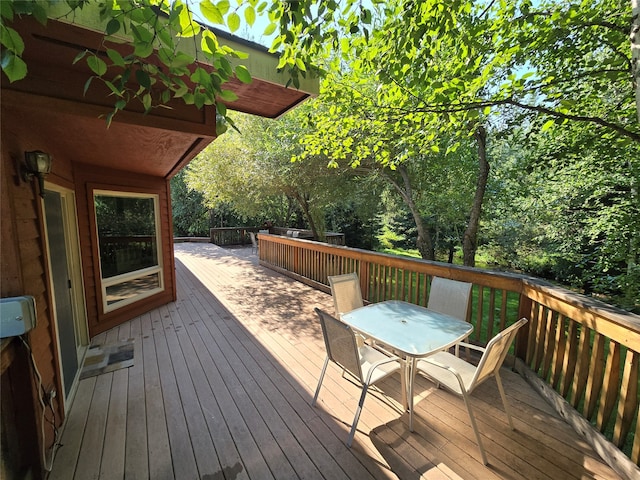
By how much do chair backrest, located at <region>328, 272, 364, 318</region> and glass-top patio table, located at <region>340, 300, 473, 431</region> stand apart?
331 mm

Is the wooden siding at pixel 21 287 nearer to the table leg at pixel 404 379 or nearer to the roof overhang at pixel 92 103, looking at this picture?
the roof overhang at pixel 92 103

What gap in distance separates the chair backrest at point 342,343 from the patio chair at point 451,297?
1.28 metres

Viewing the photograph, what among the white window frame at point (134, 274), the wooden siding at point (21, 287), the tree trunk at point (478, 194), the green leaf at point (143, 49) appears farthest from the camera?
the tree trunk at point (478, 194)

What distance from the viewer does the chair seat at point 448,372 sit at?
6.20ft

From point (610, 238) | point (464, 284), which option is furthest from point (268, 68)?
point (610, 238)

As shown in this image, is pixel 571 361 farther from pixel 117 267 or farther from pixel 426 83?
pixel 117 267

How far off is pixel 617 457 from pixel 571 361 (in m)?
0.61

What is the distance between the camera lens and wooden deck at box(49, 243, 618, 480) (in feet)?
5.71

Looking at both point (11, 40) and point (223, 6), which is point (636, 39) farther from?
point (11, 40)

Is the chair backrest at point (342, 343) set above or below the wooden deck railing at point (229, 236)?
→ above

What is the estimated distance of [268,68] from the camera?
6.26ft

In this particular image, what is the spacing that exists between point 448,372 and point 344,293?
1.24m

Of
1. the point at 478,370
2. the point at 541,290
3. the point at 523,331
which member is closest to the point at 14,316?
the point at 478,370

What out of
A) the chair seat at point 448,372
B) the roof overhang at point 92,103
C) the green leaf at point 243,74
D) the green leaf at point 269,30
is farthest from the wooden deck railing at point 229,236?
the green leaf at point 243,74
